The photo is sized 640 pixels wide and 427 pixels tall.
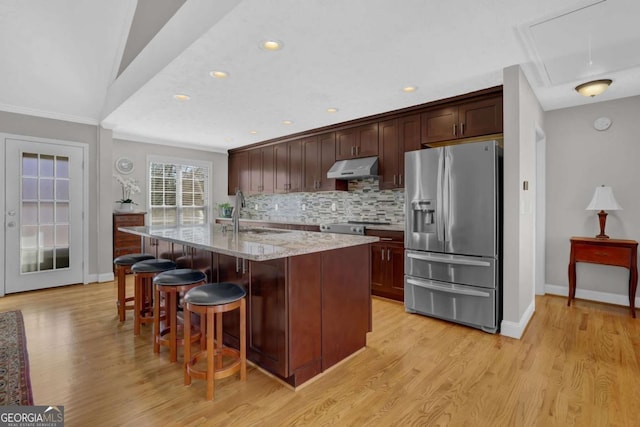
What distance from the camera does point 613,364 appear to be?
2.37 m

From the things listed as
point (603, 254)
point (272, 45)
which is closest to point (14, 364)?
point (272, 45)

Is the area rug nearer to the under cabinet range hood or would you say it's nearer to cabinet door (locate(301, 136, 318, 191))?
the under cabinet range hood

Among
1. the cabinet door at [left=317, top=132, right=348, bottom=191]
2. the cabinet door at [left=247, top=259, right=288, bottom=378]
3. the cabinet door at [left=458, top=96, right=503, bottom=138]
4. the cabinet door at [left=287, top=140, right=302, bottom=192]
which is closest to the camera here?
the cabinet door at [left=247, top=259, right=288, bottom=378]

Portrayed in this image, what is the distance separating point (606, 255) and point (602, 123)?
5.18ft

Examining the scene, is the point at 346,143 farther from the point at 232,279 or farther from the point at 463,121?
the point at 232,279

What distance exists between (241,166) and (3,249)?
3.91m

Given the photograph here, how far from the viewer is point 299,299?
207 centimetres

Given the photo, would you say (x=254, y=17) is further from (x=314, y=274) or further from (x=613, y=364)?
(x=613, y=364)

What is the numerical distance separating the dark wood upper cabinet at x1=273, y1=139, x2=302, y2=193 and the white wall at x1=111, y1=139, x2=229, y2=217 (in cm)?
165

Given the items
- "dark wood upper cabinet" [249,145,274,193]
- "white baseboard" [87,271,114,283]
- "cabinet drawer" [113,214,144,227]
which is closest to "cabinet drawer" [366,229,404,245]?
"dark wood upper cabinet" [249,145,274,193]

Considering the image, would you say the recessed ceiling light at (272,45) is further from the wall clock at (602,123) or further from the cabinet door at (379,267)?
the wall clock at (602,123)

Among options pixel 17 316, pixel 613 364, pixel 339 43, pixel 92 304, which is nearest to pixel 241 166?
pixel 92 304

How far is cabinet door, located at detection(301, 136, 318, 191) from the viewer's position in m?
5.28

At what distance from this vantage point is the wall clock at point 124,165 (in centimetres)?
558
